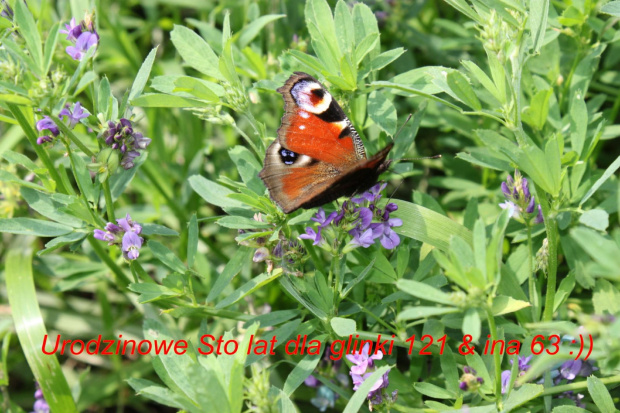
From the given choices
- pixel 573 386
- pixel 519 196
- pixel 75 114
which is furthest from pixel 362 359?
pixel 75 114

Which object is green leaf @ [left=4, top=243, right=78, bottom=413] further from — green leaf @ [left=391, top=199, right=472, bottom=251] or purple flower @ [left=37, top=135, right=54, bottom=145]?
green leaf @ [left=391, top=199, right=472, bottom=251]

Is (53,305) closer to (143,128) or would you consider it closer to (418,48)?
(143,128)

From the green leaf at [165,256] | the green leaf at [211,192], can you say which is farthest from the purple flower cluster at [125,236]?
the green leaf at [211,192]

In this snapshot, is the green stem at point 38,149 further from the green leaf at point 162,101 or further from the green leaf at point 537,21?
the green leaf at point 537,21

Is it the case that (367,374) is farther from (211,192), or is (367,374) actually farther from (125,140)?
Result: (125,140)

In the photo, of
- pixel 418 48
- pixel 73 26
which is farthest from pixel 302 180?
pixel 418 48

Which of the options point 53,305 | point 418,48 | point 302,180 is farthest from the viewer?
point 418,48
